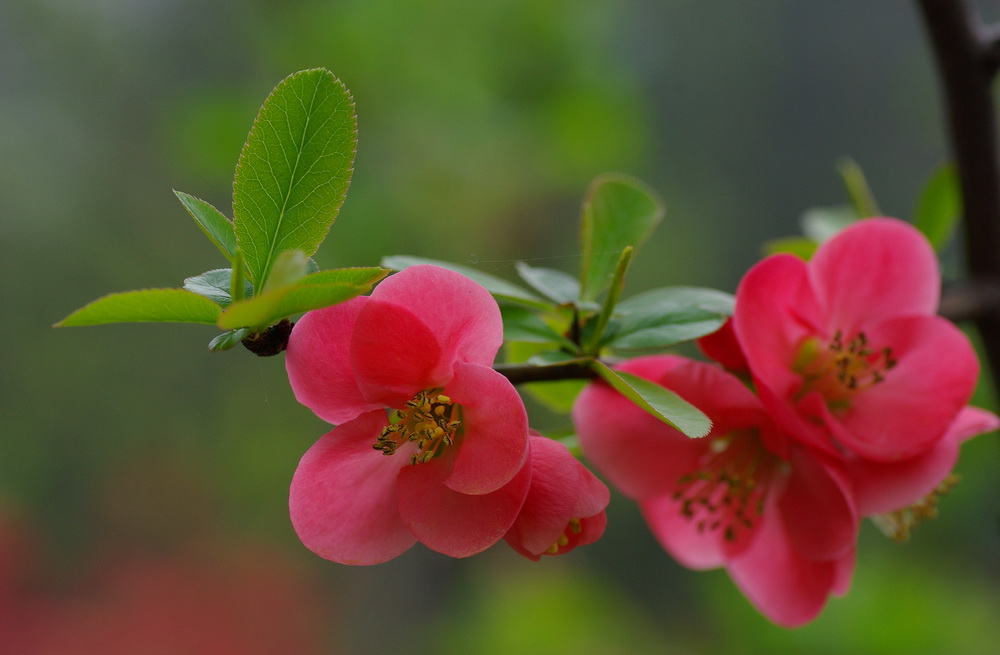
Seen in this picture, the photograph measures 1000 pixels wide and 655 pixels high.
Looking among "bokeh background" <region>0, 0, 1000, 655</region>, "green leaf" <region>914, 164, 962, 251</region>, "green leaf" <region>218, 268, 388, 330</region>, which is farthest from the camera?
"bokeh background" <region>0, 0, 1000, 655</region>

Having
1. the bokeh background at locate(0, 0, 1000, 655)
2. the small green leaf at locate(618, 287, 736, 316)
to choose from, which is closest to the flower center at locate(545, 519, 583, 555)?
the small green leaf at locate(618, 287, 736, 316)

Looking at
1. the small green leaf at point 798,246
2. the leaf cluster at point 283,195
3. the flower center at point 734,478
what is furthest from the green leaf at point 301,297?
the small green leaf at point 798,246

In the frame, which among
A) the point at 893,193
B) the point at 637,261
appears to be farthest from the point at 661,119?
the point at 893,193

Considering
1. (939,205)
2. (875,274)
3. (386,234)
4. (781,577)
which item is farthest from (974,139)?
(386,234)

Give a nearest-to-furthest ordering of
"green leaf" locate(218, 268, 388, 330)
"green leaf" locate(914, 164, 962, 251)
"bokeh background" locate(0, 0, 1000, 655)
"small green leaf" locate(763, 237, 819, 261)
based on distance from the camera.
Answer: "green leaf" locate(218, 268, 388, 330), "small green leaf" locate(763, 237, 819, 261), "green leaf" locate(914, 164, 962, 251), "bokeh background" locate(0, 0, 1000, 655)

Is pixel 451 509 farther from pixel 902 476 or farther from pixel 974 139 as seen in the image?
pixel 974 139

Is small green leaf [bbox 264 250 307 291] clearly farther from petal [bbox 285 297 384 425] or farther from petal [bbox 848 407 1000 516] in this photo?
petal [bbox 848 407 1000 516]
